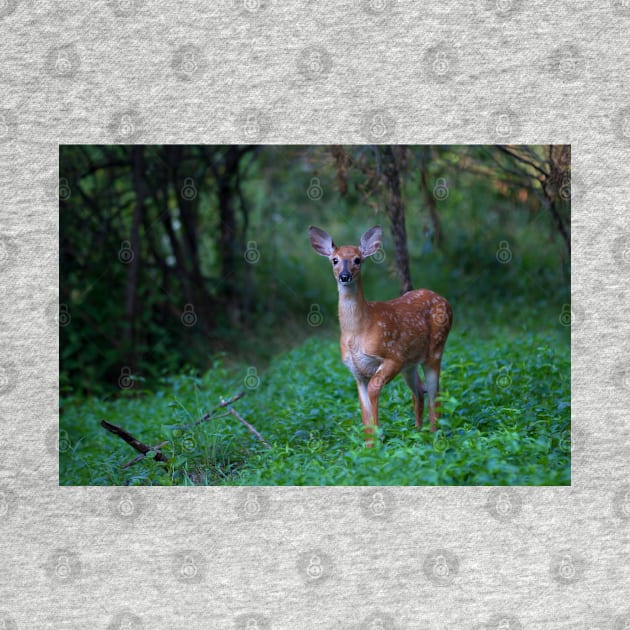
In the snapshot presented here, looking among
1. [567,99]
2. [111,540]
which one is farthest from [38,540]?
[567,99]

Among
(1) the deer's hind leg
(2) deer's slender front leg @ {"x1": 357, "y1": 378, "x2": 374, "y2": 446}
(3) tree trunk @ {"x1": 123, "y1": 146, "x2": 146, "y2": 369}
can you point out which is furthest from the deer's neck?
(3) tree trunk @ {"x1": 123, "y1": 146, "x2": 146, "y2": 369}

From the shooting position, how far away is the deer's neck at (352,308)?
15.9 feet

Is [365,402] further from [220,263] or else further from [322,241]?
[220,263]

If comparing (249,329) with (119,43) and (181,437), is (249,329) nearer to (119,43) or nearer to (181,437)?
(181,437)

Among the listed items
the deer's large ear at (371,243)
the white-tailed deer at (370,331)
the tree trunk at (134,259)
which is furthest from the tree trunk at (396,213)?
the tree trunk at (134,259)

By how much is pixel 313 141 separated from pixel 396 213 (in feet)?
6.30

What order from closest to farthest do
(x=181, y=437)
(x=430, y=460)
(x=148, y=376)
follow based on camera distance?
(x=430, y=460)
(x=181, y=437)
(x=148, y=376)

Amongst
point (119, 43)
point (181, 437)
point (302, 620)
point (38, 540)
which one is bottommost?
point (302, 620)

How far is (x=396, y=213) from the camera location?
6.13 m

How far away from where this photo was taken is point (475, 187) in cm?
1048

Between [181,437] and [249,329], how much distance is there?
4.25 metres

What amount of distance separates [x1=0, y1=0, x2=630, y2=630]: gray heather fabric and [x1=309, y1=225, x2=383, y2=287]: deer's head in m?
0.69

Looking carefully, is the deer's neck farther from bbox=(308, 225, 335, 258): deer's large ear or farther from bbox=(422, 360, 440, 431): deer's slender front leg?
bbox=(422, 360, 440, 431): deer's slender front leg

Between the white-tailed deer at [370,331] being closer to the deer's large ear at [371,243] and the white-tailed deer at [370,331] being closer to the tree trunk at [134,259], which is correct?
the deer's large ear at [371,243]
